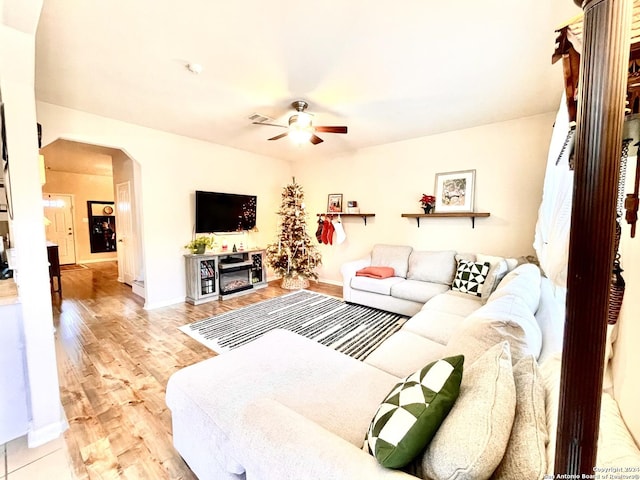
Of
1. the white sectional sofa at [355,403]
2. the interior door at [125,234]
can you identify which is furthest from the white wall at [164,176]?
the white sectional sofa at [355,403]

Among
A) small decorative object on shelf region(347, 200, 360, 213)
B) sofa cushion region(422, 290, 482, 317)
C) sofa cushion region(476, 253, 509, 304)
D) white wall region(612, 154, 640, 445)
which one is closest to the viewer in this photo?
white wall region(612, 154, 640, 445)

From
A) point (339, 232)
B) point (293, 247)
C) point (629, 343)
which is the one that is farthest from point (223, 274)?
point (629, 343)

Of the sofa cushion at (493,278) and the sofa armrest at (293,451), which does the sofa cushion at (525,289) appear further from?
the sofa armrest at (293,451)

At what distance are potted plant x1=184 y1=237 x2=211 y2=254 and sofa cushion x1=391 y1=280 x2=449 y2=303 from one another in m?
2.94

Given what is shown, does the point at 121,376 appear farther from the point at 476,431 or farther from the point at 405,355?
the point at 476,431

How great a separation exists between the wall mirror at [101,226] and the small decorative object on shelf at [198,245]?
532 centimetres

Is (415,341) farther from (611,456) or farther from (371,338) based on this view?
(611,456)

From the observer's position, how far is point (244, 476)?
114cm

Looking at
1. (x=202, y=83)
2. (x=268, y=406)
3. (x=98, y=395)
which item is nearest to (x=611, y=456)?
(x=268, y=406)

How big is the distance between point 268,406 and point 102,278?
6558 mm

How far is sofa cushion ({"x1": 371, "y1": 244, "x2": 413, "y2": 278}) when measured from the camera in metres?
4.05

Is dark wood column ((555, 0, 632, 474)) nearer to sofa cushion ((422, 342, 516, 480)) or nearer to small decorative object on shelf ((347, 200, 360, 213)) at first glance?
sofa cushion ((422, 342, 516, 480))

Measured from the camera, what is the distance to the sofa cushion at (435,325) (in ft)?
6.73

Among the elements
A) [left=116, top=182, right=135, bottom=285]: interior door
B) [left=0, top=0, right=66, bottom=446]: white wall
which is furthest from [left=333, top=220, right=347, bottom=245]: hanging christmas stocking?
[left=0, top=0, right=66, bottom=446]: white wall
